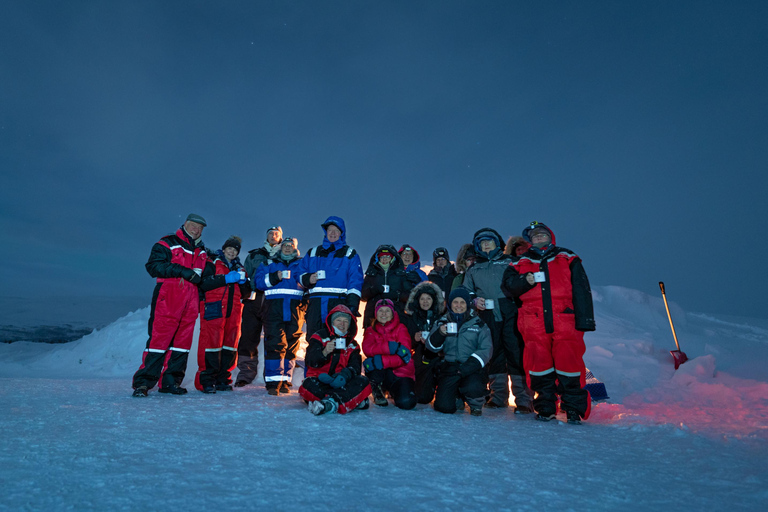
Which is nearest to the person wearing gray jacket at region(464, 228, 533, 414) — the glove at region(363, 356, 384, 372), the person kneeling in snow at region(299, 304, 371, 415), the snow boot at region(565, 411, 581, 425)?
the snow boot at region(565, 411, 581, 425)

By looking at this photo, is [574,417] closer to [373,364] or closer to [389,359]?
[389,359]

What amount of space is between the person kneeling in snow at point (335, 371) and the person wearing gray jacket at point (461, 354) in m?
0.87

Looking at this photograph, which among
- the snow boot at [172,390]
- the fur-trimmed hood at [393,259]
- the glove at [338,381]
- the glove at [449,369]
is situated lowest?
the snow boot at [172,390]

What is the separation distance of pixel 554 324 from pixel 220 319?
14.4 ft

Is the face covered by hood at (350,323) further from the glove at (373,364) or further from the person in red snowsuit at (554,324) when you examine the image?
the person in red snowsuit at (554,324)

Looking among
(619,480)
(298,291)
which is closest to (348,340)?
(298,291)

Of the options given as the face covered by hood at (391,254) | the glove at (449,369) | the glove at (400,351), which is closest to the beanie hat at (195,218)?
the face covered by hood at (391,254)

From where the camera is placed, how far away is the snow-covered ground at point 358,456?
172cm

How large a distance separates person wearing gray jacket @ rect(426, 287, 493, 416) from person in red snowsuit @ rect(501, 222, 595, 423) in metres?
0.48

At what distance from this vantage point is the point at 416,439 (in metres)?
2.80

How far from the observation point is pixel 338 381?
403 centimetres

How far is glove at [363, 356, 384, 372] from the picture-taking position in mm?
4516

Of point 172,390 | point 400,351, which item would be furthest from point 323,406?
point 172,390

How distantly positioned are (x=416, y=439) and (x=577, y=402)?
1.92 metres
